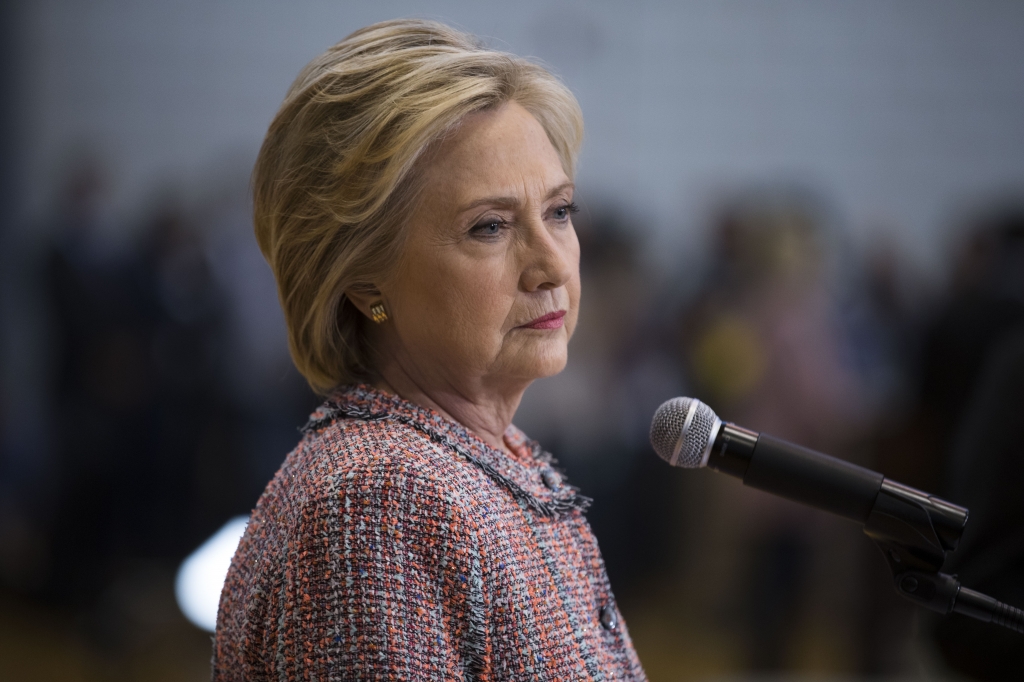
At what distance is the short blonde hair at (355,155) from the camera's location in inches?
44.2

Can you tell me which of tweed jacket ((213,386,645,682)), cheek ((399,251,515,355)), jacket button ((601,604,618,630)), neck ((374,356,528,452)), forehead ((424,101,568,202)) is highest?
forehead ((424,101,568,202))

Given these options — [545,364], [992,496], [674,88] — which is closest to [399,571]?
[545,364]

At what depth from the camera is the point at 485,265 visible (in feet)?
3.76

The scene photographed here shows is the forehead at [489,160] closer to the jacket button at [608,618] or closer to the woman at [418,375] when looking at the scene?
the woman at [418,375]

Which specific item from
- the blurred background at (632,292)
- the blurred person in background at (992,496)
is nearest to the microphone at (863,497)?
the blurred person in background at (992,496)

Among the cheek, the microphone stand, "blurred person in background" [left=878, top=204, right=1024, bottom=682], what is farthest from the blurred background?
the cheek

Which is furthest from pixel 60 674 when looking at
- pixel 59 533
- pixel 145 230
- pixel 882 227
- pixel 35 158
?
pixel 882 227

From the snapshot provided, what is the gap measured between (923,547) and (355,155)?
2.69ft

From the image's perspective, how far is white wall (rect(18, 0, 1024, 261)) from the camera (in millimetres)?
4734

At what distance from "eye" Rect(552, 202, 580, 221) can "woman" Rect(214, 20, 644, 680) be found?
0.02 metres

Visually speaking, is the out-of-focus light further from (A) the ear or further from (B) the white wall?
(B) the white wall

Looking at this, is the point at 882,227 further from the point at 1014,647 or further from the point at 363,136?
the point at 363,136

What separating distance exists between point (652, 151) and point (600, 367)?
1.45 m

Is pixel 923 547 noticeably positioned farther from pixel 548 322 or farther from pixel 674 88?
pixel 674 88
